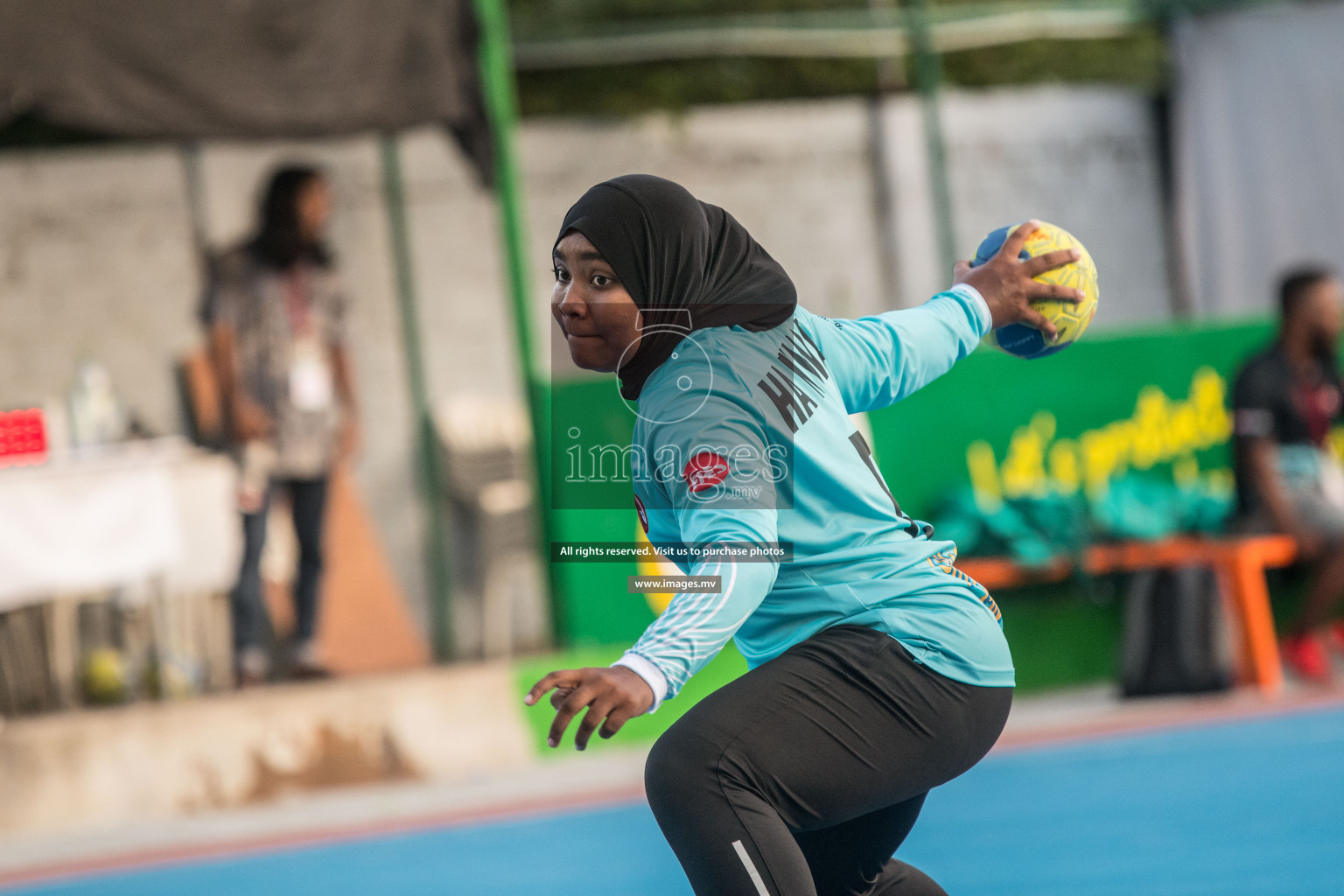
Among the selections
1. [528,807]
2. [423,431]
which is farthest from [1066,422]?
[423,431]

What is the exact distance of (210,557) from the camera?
8.47 meters

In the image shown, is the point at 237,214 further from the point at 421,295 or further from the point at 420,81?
the point at 420,81

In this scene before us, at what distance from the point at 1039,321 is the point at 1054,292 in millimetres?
57

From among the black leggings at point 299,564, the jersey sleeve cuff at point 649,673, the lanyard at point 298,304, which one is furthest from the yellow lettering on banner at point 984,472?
the jersey sleeve cuff at point 649,673

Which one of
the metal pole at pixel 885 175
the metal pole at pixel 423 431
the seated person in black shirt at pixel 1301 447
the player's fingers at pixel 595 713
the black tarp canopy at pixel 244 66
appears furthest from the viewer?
the metal pole at pixel 885 175

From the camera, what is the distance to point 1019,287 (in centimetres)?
286

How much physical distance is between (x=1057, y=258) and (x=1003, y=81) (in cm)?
1008

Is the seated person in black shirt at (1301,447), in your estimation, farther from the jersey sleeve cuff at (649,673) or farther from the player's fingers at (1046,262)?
the jersey sleeve cuff at (649,673)

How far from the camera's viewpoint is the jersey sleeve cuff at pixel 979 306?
2.83 metres

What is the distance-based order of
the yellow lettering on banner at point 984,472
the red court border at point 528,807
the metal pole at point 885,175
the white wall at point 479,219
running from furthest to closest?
the metal pole at point 885,175
the white wall at point 479,219
the yellow lettering on banner at point 984,472
the red court border at point 528,807

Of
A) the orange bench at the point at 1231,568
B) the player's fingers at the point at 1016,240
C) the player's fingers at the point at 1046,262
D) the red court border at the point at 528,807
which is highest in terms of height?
the player's fingers at the point at 1016,240

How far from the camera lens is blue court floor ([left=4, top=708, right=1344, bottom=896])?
4.56 m

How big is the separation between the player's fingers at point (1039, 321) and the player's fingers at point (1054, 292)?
0.03 m

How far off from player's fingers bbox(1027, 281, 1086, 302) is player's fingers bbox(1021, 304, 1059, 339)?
3 cm
